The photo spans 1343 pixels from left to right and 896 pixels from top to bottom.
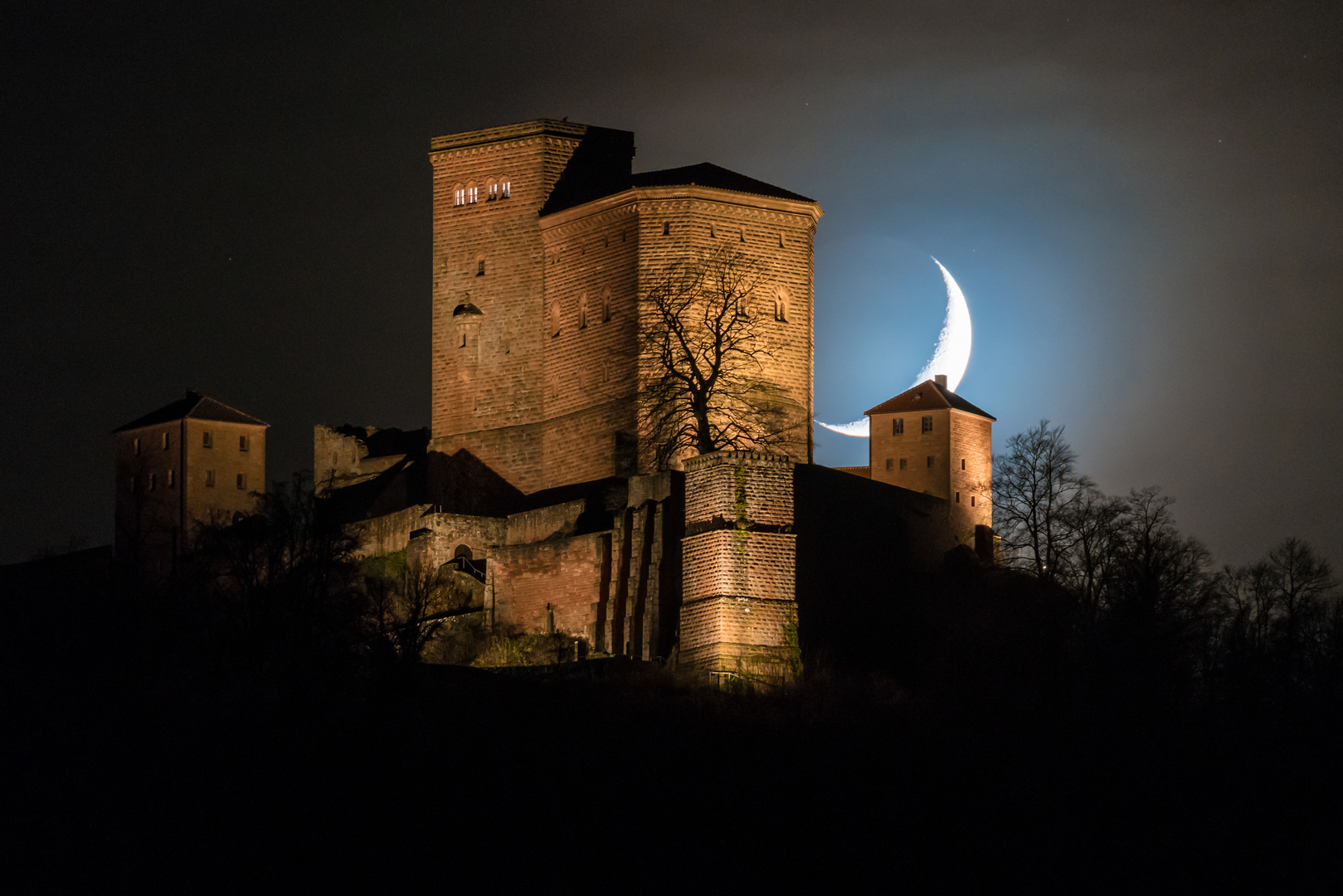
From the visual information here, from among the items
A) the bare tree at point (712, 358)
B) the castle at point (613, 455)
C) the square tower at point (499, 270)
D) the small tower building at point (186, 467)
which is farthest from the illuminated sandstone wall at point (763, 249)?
the small tower building at point (186, 467)

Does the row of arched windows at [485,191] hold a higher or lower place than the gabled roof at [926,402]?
higher

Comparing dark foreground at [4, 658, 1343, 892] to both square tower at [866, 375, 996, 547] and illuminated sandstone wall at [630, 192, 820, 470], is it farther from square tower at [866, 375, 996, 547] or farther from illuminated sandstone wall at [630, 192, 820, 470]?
square tower at [866, 375, 996, 547]

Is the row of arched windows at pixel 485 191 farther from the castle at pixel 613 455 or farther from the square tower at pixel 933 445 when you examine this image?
the square tower at pixel 933 445

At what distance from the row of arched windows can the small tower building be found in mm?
10760

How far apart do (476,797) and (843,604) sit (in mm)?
11311

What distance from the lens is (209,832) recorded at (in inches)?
1603

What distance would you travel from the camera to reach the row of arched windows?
60.0 m

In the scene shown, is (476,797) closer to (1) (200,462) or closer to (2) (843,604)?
(2) (843,604)

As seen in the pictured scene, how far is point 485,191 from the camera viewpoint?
60.3 m

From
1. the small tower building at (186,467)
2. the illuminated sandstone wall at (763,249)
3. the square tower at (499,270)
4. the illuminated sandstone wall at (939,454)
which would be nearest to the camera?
the illuminated sandstone wall at (763,249)

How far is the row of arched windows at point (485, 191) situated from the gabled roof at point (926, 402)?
1324cm

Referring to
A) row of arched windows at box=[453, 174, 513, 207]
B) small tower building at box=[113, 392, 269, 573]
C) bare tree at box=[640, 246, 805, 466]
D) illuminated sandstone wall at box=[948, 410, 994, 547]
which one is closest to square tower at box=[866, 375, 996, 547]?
illuminated sandstone wall at box=[948, 410, 994, 547]

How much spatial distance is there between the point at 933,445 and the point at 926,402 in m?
1.64

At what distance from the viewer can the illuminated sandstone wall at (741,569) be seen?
139 feet
